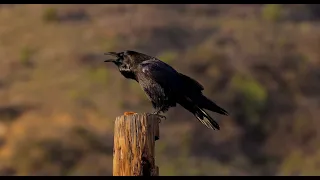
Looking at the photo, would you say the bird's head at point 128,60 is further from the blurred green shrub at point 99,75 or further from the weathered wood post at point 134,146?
the blurred green shrub at point 99,75

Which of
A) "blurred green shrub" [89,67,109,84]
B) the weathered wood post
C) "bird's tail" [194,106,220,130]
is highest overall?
"blurred green shrub" [89,67,109,84]

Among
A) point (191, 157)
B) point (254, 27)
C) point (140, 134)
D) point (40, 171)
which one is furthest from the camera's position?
point (254, 27)

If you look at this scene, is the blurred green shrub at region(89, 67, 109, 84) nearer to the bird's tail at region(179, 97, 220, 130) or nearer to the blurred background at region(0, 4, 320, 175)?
the blurred background at region(0, 4, 320, 175)

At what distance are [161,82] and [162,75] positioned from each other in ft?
0.27

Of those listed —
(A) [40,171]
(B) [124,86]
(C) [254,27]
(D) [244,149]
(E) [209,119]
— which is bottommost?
(E) [209,119]

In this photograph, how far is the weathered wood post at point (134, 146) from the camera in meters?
6.43

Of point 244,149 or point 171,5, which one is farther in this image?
point 171,5

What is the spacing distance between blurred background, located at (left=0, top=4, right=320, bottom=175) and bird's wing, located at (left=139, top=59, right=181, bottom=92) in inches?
615

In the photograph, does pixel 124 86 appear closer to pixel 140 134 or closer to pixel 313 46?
pixel 313 46

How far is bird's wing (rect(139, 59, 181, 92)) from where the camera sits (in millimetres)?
8836

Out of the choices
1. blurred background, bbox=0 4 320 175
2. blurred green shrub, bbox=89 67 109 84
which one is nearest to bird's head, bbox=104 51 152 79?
blurred background, bbox=0 4 320 175

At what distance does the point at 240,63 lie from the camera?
104 feet

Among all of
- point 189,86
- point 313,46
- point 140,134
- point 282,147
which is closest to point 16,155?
point 282,147

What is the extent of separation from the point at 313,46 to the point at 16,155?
15016mm
